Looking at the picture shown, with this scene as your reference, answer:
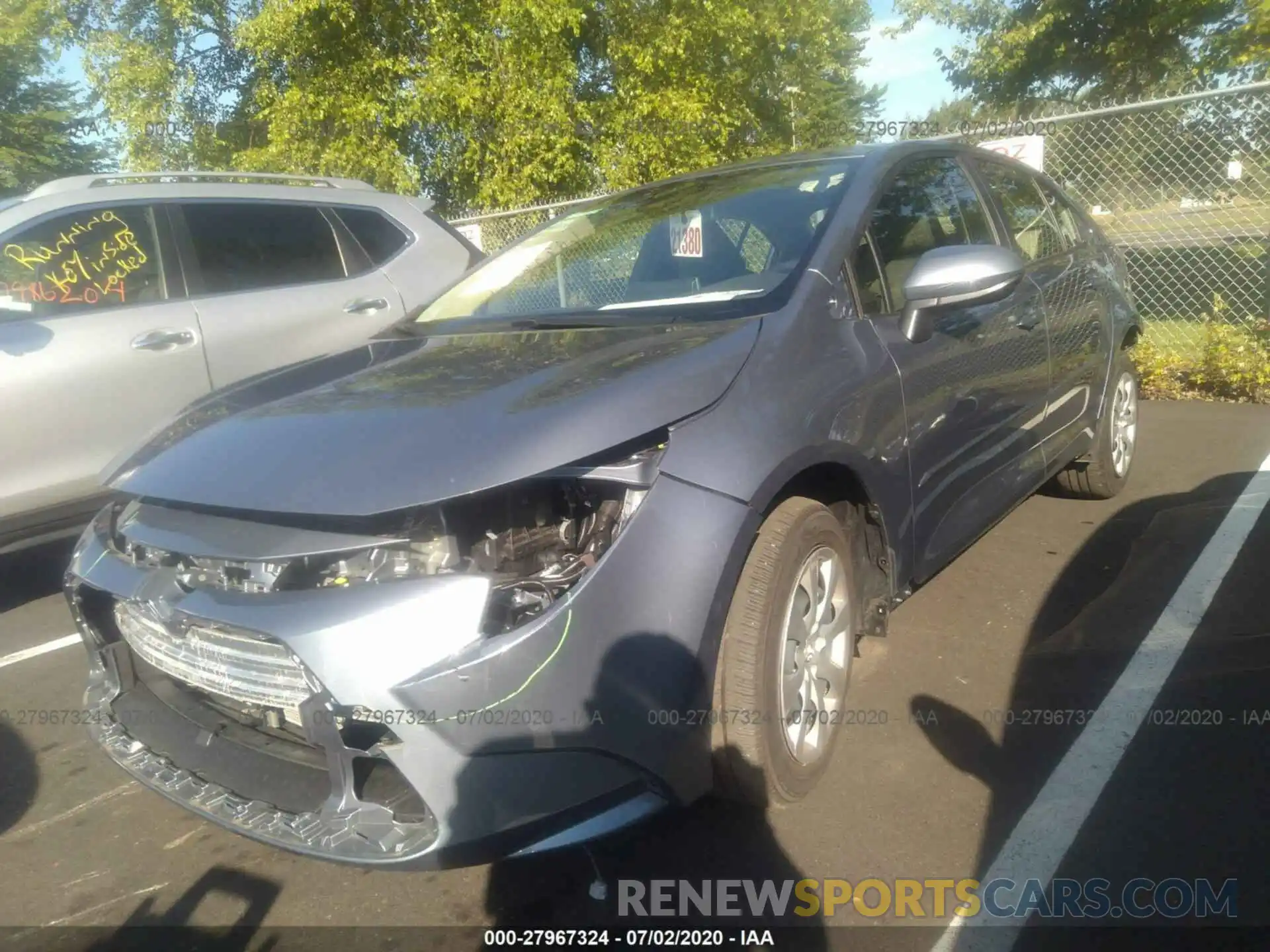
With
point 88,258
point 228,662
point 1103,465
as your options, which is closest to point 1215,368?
point 1103,465

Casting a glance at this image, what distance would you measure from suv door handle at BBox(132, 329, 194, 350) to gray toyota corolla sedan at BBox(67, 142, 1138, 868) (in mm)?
1878

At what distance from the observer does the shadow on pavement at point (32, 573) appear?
15.1ft

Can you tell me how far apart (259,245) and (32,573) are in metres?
2.14

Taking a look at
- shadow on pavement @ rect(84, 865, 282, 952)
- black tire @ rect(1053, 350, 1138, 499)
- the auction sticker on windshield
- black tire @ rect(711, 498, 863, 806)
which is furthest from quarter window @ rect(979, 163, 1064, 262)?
shadow on pavement @ rect(84, 865, 282, 952)

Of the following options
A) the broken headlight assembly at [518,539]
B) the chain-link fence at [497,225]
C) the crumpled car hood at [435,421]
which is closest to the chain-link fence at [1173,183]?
the chain-link fence at [497,225]

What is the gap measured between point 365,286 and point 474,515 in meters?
3.52

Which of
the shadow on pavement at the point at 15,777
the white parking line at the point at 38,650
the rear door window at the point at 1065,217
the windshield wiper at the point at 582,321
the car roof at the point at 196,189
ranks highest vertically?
the car roof at the point at 196,189

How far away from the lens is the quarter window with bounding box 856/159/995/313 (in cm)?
288

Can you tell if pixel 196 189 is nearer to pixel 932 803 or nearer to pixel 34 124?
pixel 932 803

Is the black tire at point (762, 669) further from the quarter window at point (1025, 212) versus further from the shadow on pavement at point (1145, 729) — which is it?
the quarter window at point (1025, 212)

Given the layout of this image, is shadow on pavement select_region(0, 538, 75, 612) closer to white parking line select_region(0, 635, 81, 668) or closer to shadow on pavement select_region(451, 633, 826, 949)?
white parking line select_region(0, 635, 81, 668)

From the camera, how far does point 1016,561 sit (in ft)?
12.7

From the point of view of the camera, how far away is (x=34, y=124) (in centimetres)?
2259

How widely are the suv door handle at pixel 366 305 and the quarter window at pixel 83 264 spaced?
89cm
